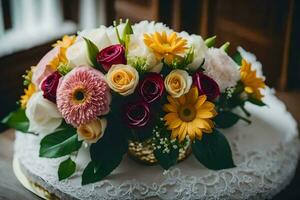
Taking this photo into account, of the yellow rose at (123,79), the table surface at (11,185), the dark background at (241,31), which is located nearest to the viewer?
the yellow rose at (123,79)

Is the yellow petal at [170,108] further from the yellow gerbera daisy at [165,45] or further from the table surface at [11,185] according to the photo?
the table surface at [11,185]

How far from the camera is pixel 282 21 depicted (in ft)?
6.34

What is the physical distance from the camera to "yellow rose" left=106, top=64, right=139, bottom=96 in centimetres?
110

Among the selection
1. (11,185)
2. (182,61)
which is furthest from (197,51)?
(11,185)

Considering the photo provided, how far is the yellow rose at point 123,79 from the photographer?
Result: 3.60ft

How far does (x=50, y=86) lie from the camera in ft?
3.80

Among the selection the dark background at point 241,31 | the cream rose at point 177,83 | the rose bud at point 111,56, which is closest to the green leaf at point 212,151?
the cream rose at point 177,83

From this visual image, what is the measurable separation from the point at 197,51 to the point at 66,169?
349 millimetres

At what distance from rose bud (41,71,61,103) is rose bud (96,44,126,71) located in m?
0.09

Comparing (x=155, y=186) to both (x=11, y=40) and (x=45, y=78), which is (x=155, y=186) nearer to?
(x=45, y=78)

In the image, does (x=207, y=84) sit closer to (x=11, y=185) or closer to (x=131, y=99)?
(x=131, y=99)

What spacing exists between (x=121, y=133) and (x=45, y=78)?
19cm

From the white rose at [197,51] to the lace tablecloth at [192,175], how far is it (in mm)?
212

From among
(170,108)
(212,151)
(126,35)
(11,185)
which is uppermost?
(126,35)
